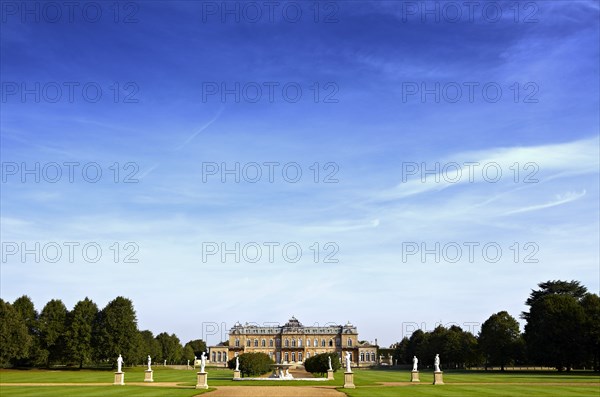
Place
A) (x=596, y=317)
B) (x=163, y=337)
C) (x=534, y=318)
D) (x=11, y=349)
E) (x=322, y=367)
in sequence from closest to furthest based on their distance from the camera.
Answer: (x=322, y=367) < (x=596, y=317) < (x=11, y=349) < (x=534, y=318) < (x=163, y=337)

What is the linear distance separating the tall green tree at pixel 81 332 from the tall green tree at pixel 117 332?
54.3 inches

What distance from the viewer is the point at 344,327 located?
163375 millimetres

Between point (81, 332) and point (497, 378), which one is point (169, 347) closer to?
point (81, 332)

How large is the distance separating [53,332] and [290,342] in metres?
83.8

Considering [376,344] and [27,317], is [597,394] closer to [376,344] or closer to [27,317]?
[27,317]

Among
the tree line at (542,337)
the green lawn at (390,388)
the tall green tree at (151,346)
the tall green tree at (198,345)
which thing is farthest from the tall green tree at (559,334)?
the tall green tree at (198,345)

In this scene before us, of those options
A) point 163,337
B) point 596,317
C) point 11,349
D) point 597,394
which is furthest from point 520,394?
point 163,337

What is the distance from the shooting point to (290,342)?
161375 millimetres

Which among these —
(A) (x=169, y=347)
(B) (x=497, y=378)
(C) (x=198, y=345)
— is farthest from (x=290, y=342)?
(B) (x=497, y=378)

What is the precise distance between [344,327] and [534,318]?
3372 inches

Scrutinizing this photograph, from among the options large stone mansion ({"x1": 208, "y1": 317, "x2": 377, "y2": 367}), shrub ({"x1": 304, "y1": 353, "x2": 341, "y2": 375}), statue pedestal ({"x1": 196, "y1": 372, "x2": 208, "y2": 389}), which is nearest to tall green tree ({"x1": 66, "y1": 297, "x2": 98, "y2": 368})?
shrub ({"x1": 304, "y1": 353, "x2": 341, "y2": 375})

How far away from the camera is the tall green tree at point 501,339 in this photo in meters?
84.9

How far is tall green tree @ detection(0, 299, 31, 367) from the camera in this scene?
244 ft

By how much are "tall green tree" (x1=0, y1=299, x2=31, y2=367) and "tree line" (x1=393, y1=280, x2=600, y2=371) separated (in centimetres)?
6396
